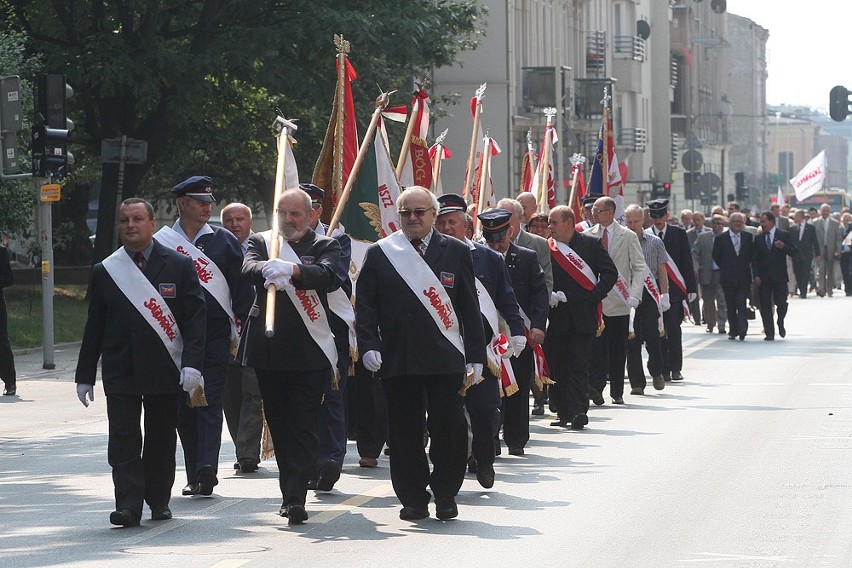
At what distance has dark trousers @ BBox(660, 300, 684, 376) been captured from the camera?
19781 millimetres

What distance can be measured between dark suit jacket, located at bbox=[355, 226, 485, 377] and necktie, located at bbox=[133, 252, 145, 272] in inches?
48.5

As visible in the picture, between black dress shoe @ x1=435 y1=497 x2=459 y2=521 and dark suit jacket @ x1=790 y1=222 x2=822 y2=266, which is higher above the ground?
dark suit jacket @ x1=790 y1=222 x2=822 y2=266

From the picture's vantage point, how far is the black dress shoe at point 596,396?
17031 millimetres

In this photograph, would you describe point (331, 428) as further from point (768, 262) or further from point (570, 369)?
point (768, 262)

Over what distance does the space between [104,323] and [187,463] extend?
1.47m

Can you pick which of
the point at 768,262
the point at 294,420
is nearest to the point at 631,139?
the point at 768,262

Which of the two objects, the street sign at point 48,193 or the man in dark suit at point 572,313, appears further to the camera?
the street sign at point 48,193

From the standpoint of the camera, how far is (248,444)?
12367mm

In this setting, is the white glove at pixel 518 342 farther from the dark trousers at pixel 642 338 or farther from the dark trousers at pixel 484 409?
the dark trousers at pixel 642 338

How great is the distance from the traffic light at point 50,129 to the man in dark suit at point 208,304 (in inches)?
436

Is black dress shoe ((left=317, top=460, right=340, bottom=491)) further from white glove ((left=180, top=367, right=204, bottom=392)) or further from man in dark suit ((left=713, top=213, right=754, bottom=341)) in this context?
man in dark suit ((left=713, top=213, right=754, bottom=341))

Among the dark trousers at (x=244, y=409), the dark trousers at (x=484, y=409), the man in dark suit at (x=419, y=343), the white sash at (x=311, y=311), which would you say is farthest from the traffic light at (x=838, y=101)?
the white sash at (x=311, y=311)

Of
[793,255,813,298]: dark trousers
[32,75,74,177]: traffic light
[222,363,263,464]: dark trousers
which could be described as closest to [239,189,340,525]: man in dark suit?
[222,363,263,464]: dark trousers

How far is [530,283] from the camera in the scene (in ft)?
43.1
